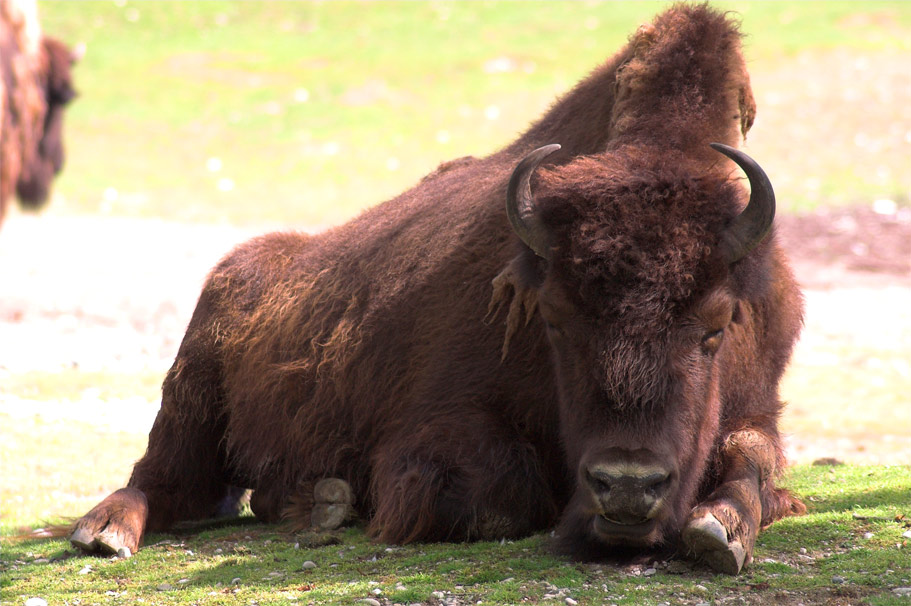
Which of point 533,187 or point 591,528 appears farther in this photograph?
point 533,187

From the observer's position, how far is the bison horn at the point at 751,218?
498 centimetres

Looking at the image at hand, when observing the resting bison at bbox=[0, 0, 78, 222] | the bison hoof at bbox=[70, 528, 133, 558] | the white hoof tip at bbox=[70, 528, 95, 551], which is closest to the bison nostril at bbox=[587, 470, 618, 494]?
the bison hoof at bbox=[70, 528, 133, 558]

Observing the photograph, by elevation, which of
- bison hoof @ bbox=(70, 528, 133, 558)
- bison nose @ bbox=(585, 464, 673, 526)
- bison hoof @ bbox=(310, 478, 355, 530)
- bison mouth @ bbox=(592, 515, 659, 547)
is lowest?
bison hoof @ bbox=(70, 528, 133, 558)

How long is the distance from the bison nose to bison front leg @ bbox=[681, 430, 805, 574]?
1.17 ft

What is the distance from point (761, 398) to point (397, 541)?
200 centimetres

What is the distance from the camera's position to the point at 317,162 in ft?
91.4

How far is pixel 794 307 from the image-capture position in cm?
627

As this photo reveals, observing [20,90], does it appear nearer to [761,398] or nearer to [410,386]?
[410,386]

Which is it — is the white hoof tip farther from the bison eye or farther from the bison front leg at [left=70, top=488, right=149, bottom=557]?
the bison eye

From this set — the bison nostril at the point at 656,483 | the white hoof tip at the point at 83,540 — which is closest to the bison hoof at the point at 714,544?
the bison nostril at the point at 656,483

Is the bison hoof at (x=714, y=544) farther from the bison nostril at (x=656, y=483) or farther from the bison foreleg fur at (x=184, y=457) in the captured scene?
the bison foreleg fur at (x=184, y=457)

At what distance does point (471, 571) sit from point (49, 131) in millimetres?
10783

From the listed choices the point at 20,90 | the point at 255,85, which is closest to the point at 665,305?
the point at 20,90

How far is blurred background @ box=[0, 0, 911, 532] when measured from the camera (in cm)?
1114
